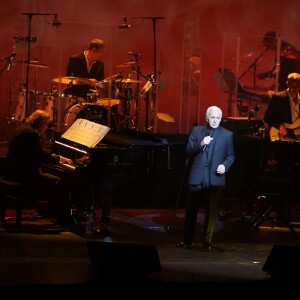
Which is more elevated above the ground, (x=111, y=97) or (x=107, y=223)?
(x=111, y=97)

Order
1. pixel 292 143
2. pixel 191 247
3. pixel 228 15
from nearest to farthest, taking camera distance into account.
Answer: pixel 191 247, pixel 292 143, pixel 228 15

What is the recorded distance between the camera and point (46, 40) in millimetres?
14266

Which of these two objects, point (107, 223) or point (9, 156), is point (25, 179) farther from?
point (107, 223)

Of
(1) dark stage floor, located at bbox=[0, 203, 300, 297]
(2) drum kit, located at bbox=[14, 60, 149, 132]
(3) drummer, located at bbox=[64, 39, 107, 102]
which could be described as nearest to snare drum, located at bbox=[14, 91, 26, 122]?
(2) drum kit, located at bbox=[14, 60, 149, 132]

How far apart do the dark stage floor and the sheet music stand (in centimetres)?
105

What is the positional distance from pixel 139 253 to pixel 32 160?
3.63 meters

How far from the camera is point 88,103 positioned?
1197cm

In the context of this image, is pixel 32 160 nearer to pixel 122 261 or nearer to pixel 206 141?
pixel 206 141

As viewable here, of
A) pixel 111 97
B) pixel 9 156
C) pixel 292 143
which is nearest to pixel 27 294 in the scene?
pixel 9 156

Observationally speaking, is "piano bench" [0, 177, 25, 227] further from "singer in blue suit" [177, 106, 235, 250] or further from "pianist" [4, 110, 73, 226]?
"singer in blue suit" [177, 106, 235, 250]

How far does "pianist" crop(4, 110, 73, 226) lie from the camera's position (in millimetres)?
9609

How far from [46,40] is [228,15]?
3484 millimetres

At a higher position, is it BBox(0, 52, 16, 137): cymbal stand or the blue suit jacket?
BBox(0, 52, 16, 137): cymbal stand

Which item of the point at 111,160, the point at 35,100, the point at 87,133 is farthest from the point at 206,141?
the point at 35,100
